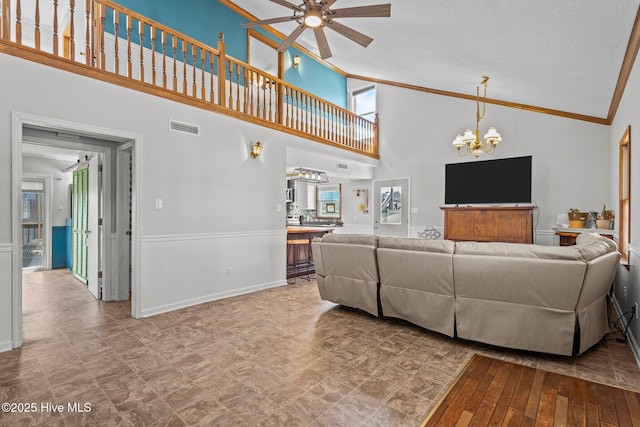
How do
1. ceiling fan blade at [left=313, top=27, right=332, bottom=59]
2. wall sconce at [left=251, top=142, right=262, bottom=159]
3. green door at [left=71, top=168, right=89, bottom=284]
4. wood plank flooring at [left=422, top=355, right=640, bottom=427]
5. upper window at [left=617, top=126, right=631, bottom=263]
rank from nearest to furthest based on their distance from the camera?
wood plank flooring at [left=422, top=355, right=640, bottom=427] < ceiling fan blade at [left=313, top=27, right=332, bottom=59] < upper window at [left=617, top=126, right=631, bottom=263] < wall sconce at [left=251, top=142, right=262, bottom=159] < green door at [left=71, top=168, right=89, bottom=284]

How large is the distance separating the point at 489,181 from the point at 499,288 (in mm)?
4384

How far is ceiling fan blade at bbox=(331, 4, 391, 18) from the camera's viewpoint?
10.2ft

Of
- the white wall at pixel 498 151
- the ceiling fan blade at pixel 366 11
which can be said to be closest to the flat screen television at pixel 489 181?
the white wall at pixel 498 151

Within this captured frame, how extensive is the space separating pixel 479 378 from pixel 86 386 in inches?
112

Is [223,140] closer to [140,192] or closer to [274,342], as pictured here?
[140,192]

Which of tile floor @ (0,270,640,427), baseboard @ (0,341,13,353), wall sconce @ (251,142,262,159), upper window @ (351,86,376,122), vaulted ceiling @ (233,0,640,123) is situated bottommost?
tile floor @ (0,270,640,427)

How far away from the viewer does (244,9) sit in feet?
20.6

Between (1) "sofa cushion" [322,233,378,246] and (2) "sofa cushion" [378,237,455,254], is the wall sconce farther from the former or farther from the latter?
(2) "sofa cushion" [378,237,455,254]

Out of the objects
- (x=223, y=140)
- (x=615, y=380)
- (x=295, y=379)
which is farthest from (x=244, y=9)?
(x=615, y=380)

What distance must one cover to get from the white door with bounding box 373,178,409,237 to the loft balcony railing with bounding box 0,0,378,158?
129cm

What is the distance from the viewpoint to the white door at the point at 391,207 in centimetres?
801

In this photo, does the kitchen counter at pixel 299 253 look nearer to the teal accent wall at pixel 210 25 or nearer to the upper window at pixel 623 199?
the teal accent wall at pixel 210 25

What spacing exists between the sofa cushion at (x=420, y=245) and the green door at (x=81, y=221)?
4701 millimetres

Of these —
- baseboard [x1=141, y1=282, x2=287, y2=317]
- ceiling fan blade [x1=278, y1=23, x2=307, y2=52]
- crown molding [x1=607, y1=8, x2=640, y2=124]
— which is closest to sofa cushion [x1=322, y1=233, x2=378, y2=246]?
baseboard [x1=141, y1=282, x2=287, y2=317]
